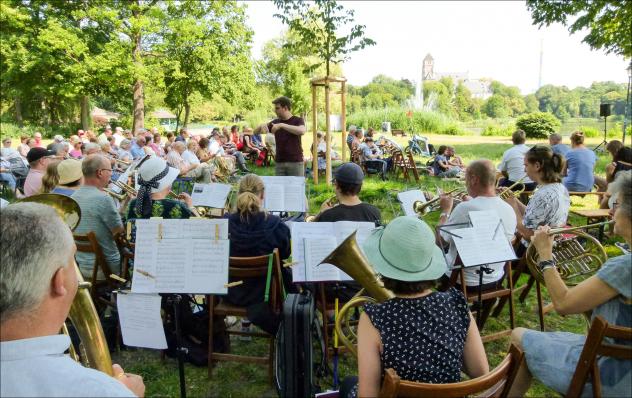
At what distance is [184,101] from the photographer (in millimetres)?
25797

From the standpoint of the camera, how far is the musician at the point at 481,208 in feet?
12.1

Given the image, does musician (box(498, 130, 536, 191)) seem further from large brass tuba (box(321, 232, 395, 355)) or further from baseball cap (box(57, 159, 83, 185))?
baseball cap (box(57, 159, 83, 185))

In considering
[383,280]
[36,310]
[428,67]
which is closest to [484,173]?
[383,280]

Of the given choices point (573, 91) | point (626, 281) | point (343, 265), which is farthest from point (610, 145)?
point (573, 91)

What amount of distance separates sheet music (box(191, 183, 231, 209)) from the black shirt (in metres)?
2.18

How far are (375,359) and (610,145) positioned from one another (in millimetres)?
7182

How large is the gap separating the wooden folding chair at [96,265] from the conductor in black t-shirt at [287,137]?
3652 millimetres

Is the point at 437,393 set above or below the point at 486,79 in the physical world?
below

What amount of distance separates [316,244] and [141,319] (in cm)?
128

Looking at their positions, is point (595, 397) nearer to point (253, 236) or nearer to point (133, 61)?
point (253, 236)

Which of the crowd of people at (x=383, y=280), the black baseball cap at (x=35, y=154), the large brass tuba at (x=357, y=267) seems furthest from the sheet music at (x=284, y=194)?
the black baseball cap at (x=35, y=154)

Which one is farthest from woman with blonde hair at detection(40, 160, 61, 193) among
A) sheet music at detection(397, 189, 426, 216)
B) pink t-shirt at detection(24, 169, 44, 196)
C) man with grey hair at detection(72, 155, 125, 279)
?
sheet music at detection(397, 189, 426, 216)

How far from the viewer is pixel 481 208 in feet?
12.1

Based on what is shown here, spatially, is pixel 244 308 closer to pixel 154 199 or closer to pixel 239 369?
pixel 239 369
